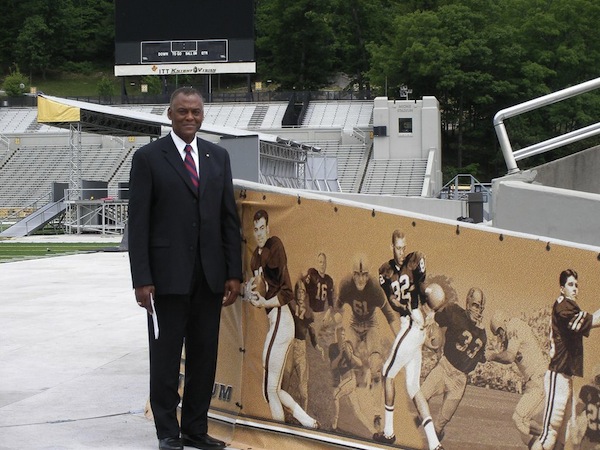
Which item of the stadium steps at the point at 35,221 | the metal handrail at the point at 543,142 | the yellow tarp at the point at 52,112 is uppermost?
the yellow tarp at the point at 52,112

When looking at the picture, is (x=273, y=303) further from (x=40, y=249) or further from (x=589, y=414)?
(x=40, y=249)

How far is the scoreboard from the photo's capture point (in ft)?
199

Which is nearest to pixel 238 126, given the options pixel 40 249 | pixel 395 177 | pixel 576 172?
pixel 395 177

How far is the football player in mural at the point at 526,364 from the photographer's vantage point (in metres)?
4.65

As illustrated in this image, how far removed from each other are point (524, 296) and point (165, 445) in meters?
2.06

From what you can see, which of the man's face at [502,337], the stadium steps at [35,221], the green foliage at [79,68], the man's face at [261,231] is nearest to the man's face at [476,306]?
the man's face at [502,337]

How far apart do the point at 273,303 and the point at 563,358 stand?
170 cm

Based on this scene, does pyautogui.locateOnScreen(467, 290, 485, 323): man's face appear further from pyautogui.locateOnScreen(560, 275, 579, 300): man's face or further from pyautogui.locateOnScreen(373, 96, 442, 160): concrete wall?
pyautogui.locateOnScreen(373, 96, 442, 160): concrete wall

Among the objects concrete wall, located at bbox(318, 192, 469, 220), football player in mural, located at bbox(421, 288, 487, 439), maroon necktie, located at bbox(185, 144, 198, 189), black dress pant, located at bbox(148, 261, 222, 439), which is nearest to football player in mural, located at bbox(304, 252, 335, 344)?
black dress pant, located at bbox(148, 261, 222, 439)

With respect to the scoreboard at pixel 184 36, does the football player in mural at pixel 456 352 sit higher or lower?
lower

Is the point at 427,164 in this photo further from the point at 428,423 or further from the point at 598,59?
the point at 428,423

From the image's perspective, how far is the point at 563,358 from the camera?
4.59 meters

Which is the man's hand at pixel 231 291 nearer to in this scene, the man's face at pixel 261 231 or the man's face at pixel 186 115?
the man's face at pixel 261 231

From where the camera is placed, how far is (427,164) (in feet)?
192
